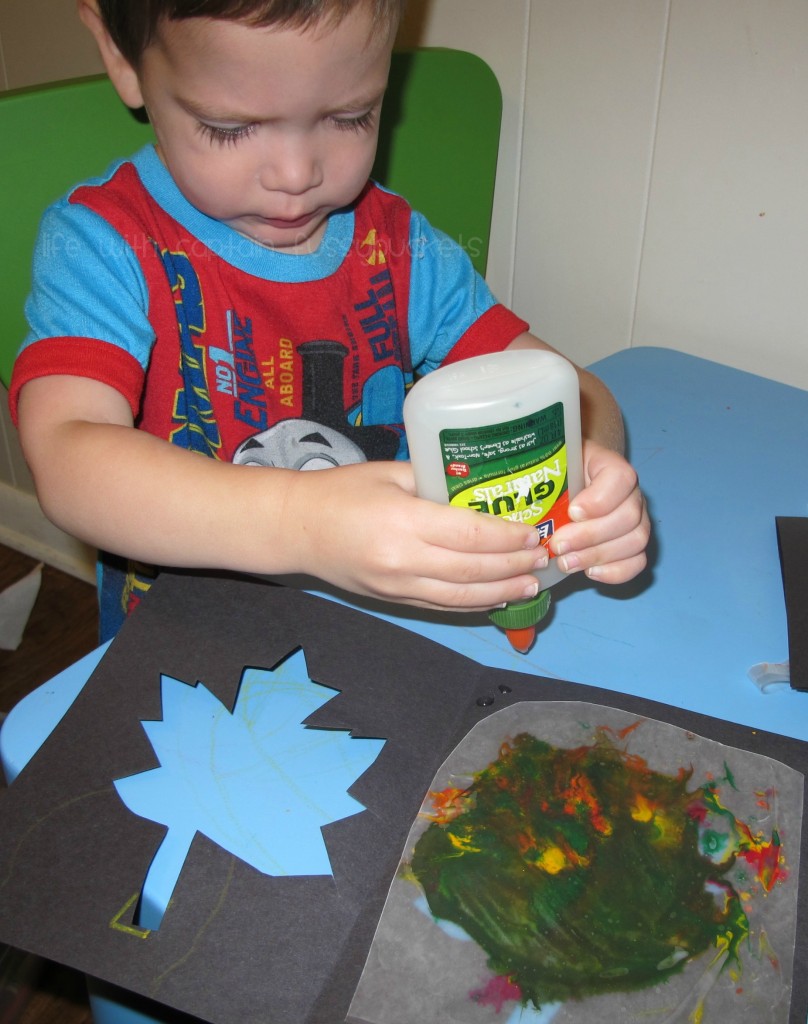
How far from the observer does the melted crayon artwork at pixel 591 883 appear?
14.7 inches

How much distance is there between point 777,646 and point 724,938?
20 centimetres

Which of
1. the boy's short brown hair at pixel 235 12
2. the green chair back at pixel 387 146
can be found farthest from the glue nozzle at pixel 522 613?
the green chair back at pixel 387 146

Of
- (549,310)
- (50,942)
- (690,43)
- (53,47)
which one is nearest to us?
(50,942)

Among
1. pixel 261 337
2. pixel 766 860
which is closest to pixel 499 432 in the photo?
pixel 766 860

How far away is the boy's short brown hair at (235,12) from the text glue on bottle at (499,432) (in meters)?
0.23

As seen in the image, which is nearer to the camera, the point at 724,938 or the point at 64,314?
the point at 724,938

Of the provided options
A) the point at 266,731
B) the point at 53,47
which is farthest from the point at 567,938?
the point at 53,47

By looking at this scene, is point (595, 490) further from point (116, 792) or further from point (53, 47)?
point (53, 47)

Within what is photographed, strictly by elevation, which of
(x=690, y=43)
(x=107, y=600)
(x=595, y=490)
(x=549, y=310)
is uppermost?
(x=690, y=43)

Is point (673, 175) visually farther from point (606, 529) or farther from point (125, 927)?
point (125, 927)

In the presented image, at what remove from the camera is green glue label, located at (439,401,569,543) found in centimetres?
42

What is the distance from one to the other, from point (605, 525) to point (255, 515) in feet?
0.62

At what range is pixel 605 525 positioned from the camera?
497 mm

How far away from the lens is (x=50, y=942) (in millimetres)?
388
